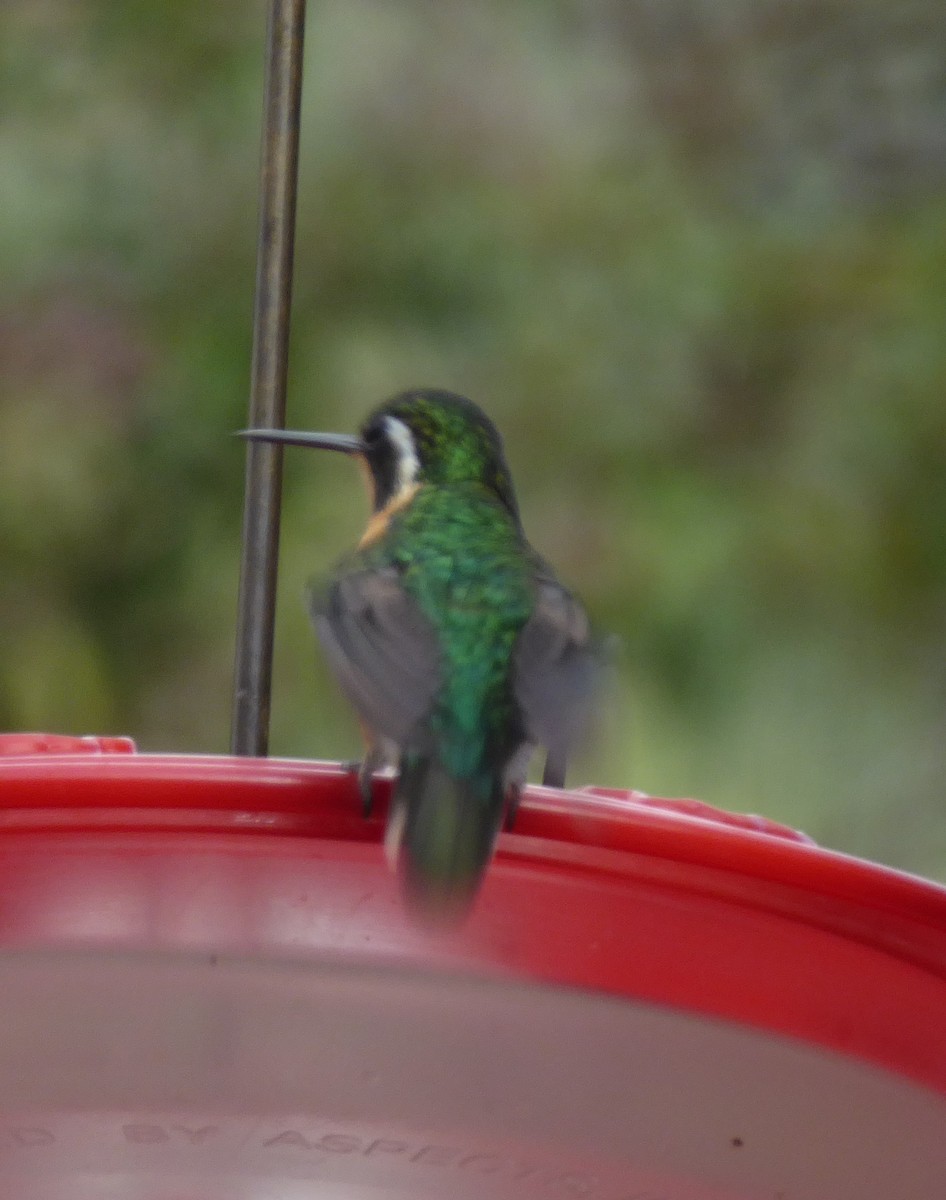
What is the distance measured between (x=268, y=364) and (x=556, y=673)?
1.16ft

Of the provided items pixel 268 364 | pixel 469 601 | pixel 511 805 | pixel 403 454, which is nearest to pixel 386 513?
pixel 403 454

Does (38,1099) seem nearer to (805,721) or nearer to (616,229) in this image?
(805,721)

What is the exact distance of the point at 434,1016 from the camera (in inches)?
36.0

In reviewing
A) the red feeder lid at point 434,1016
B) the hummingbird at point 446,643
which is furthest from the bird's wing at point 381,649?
the red feeder lid at point 434,1016

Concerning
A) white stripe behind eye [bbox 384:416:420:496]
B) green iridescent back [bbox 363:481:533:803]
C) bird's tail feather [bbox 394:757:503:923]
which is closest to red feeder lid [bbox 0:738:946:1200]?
bird's tail feather [bbox 394:757:503:923]

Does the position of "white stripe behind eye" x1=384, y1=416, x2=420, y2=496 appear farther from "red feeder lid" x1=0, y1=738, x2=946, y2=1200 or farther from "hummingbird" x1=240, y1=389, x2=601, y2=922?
"red feeder lid" x1=0, y1=738, x2=946, y2=1200

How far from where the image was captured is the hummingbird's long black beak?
1165 mm

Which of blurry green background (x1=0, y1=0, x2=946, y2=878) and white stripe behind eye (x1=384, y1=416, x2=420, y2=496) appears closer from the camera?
white stripe behind eye (x1=384, y1=416, x2=420, y2=496)

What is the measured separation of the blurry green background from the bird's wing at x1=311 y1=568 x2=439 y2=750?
1.85 meters

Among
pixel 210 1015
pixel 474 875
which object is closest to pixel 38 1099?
pixel 210 1015

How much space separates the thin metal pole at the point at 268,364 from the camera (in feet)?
3.79

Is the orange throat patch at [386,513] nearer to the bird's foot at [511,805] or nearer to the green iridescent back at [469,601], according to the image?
the green iridescent back at [469,601]

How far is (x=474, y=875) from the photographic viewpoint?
96cm

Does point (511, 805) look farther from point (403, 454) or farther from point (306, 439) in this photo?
point (403, 454)
